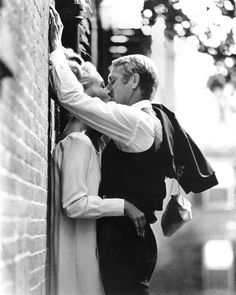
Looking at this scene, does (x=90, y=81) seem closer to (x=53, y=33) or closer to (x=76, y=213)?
(x=53, y=33)

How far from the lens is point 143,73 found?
4.50 metres

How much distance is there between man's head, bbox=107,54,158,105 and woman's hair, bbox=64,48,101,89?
0.16 meters

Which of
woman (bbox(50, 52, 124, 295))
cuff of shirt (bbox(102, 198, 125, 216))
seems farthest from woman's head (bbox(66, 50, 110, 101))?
cuff of shirt (bbox(102, 198, 125, 216))

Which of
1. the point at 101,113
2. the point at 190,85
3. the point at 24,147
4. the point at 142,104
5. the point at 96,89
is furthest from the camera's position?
the point at 190,85

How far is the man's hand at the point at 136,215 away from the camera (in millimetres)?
4301

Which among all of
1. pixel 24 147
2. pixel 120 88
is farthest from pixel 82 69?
pixel 24 147

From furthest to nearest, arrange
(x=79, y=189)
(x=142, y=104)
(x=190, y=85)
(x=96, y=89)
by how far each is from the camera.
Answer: (x=190, y=85) → (x=96, y=89) → (x=142, y=104) → (x=79, y=189)

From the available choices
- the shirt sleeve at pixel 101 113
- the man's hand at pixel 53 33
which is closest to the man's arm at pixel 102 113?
the shirt sleeve at pixel 101 113

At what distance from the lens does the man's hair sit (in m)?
4.50

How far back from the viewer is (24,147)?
11.3ft

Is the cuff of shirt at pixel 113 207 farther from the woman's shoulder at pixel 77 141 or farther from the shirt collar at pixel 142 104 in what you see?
the shirt collar at pixel 142 104

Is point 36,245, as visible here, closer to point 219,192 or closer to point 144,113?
point 144,113

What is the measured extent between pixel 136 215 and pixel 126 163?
11.4 inches

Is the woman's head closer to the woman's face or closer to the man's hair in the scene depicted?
the woman's face
